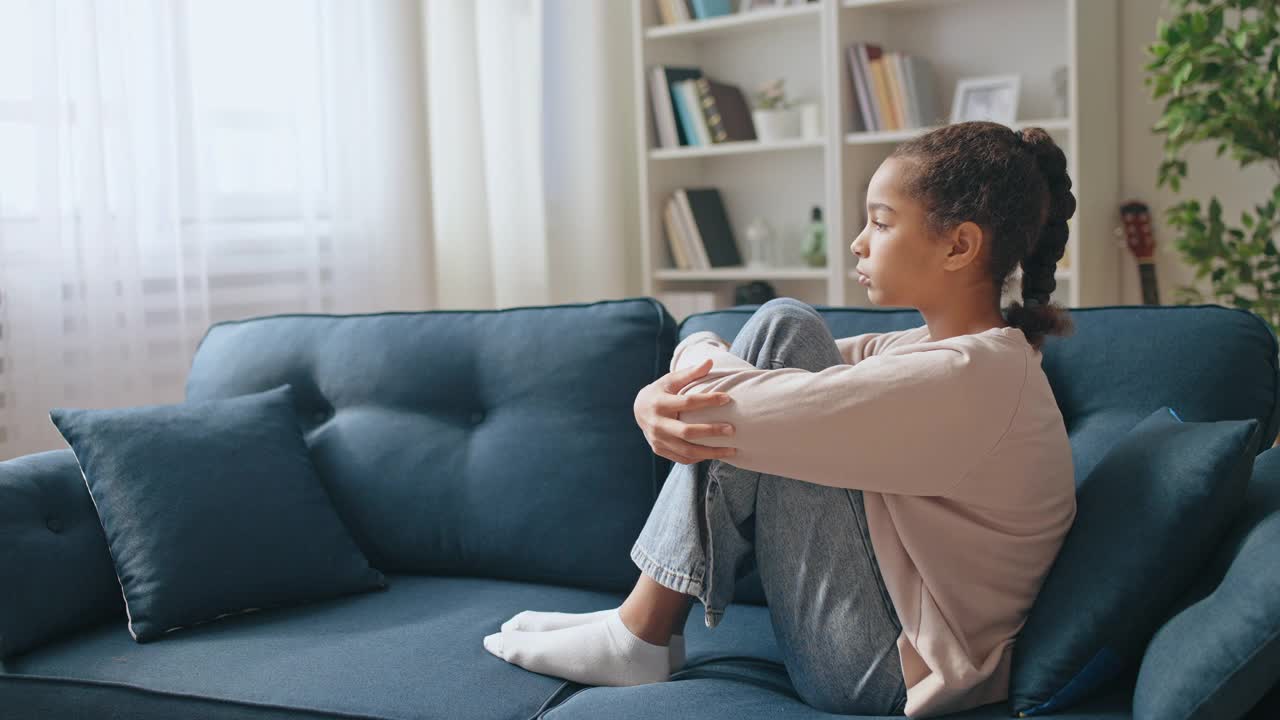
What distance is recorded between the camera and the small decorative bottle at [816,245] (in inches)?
144

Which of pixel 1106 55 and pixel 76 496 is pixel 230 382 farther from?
pixel 1106 55

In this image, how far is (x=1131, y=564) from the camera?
1.23 metres

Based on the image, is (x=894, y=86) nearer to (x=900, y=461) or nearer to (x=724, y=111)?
(x=724, y=111)

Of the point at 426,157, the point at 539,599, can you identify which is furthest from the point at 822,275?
the point at 539,599

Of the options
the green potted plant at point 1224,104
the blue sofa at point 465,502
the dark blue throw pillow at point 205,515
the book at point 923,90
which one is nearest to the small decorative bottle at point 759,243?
the book at point 923,90

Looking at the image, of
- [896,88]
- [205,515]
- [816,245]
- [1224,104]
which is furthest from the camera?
[816,245]

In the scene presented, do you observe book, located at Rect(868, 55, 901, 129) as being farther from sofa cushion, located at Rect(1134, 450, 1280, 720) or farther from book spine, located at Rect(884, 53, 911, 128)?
sofa cushion, located at Rect(1134, 450, 1280, 720)

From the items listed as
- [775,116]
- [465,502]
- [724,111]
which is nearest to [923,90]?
[775,116]

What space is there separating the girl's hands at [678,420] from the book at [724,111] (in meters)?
2.45

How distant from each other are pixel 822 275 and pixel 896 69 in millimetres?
618

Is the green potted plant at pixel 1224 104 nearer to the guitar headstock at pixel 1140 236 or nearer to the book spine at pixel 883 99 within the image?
the guitar headstock at pixel 1140 236

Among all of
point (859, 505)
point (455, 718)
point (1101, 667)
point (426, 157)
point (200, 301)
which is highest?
point (426, 157)

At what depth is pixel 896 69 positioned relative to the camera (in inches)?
134

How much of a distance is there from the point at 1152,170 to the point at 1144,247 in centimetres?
27
